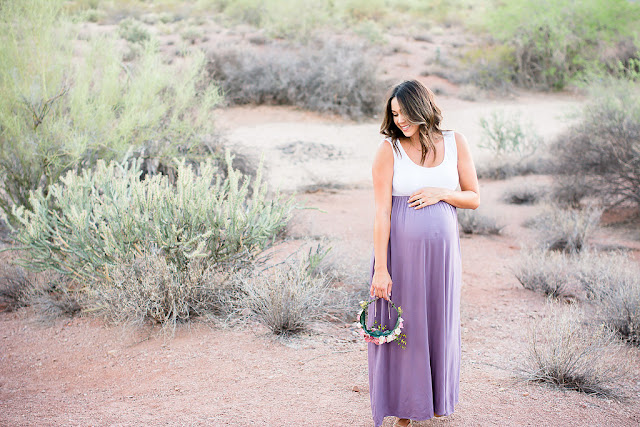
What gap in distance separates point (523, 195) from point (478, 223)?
236 cm

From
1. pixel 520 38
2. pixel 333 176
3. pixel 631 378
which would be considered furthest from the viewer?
pixel 520 38

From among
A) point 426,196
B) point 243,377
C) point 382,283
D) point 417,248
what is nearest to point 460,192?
point 426,196

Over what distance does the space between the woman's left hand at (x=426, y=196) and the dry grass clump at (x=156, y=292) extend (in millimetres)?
2478

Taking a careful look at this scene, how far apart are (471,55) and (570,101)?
5861 millimetres

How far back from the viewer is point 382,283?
9.68 feet

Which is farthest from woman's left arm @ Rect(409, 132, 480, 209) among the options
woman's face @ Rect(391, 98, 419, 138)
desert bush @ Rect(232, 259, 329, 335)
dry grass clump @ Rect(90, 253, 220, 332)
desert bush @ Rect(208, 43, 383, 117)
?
desert bush @ Rect(208, 43, 383, 117)

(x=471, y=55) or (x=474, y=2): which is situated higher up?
(x=474, y=2)

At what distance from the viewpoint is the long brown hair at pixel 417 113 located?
2867 mm

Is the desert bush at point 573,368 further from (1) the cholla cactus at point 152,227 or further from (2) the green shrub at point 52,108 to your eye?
(2) the green shrub at point 52,108

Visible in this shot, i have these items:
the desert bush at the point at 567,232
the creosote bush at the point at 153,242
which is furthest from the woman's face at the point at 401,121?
the desert bush at the point at 567,232

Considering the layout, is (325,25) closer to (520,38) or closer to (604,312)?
(520,38)

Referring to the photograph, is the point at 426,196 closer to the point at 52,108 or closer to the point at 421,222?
the point at 421,222

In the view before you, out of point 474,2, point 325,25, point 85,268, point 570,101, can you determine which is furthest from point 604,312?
point 474,2

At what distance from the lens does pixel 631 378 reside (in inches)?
160
